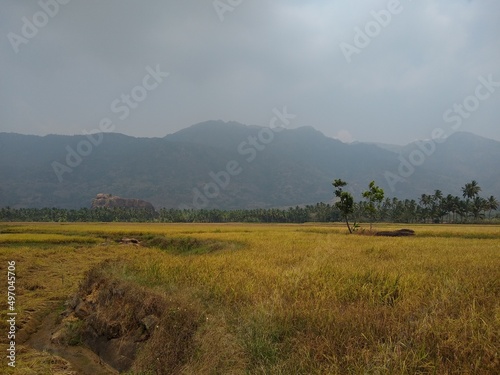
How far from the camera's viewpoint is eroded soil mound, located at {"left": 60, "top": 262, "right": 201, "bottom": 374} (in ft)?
27.6

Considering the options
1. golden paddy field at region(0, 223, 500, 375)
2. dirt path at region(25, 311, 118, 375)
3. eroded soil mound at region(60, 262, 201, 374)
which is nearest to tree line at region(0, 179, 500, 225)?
golden paddy field at region(0, 223, 500, 375)

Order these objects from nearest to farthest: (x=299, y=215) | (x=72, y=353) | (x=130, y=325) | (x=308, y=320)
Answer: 1. (x=308, y=320)
2. (x=130, y=325)
3. (x=72, y=353)
4. (x=299, y=215)

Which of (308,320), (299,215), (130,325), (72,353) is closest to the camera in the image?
(308,320)

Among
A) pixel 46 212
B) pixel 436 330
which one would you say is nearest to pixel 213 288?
pixel 436 330

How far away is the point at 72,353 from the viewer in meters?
11.7

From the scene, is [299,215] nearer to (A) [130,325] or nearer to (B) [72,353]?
(B) [72,353]

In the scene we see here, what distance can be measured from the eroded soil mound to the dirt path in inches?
9.9

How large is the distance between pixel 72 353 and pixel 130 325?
2.97 metres

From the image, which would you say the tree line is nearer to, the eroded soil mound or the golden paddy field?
the golden paddy field

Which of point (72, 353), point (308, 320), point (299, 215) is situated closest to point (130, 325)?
point (72, 353)

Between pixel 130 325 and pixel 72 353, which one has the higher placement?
pixel 130 325

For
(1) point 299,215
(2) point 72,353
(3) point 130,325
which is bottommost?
(1) point 299,215

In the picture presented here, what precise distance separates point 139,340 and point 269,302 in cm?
491

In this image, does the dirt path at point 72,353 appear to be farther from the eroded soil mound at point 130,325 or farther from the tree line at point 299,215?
the tree line at point 299,215
